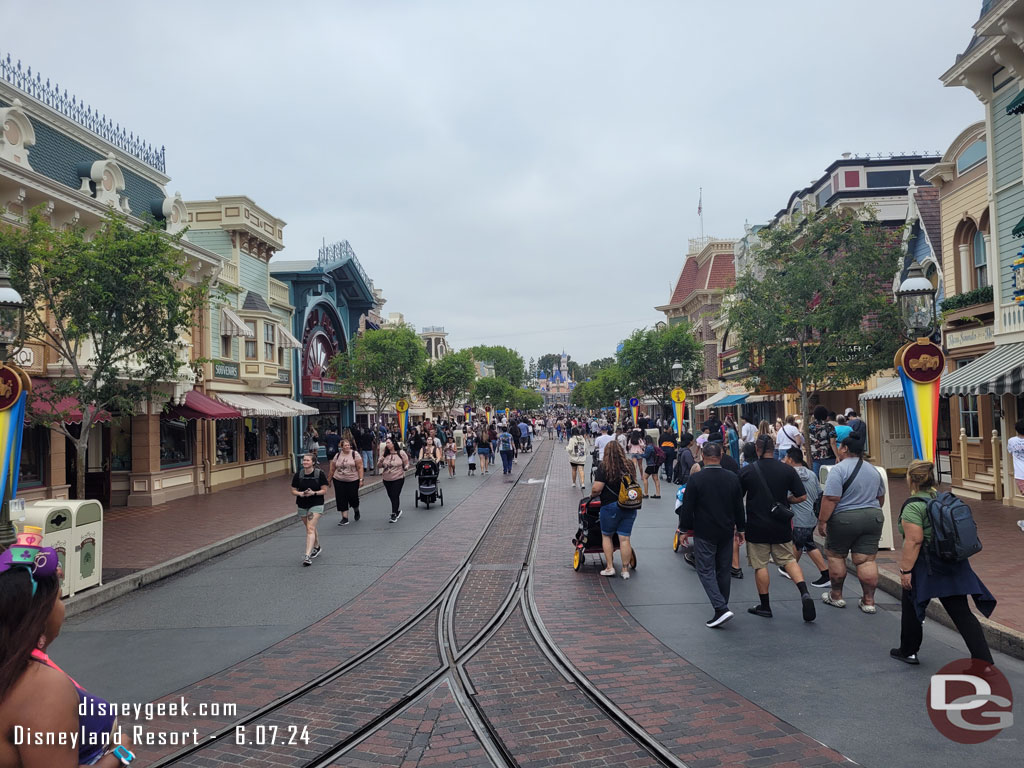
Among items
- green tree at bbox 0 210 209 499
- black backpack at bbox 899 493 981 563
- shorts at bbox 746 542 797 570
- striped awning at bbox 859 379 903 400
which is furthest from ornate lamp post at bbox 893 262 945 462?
striped awning at bbox 859 379 903 400

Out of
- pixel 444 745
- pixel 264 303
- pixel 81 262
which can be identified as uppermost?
pixel 264 303

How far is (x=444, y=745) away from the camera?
4.52 m

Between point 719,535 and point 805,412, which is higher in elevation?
point 805,412

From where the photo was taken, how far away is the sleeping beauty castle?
188 metres

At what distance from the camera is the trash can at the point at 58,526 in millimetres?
8273

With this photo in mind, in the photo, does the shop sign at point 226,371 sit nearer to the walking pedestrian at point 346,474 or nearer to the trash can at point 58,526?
the walking pedestrian at point 346,474

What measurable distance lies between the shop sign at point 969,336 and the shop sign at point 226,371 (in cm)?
1956

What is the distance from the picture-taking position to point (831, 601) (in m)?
7.41

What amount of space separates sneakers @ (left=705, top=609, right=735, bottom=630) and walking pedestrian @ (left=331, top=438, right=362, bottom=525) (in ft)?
24.7

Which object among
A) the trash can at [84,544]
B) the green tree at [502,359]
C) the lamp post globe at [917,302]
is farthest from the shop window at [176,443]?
the green tree at [502,359]

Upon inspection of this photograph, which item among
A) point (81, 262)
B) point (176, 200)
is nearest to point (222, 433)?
point (176, 200)

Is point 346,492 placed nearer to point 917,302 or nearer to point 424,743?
point 424,743

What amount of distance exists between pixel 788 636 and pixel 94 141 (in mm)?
19134

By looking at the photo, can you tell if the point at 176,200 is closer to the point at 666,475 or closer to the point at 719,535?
the point at 666,475
